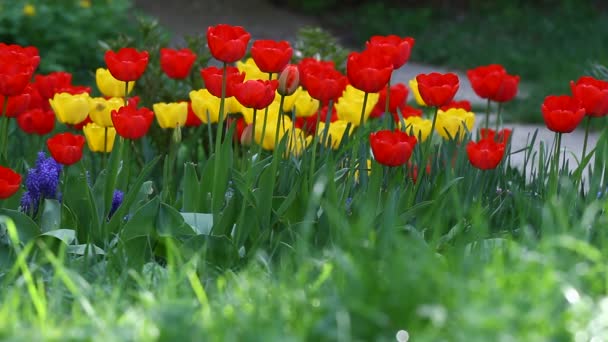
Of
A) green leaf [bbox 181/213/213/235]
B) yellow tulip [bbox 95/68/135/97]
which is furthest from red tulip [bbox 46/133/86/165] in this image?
yellow tulip [bbox 95/68/135/97]

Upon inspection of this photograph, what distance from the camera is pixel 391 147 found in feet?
8.34

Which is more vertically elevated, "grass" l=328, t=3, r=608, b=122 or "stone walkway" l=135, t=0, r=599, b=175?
"grass" l=328, t=3, r=608, b=122

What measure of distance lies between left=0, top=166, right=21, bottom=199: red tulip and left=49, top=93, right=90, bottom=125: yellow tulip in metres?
0.60

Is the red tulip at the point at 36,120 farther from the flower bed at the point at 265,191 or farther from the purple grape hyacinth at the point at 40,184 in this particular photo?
the purple grape hyacinth at the point at 40,184

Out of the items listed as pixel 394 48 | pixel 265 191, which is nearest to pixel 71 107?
pixel 265 191

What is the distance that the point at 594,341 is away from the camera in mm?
1910

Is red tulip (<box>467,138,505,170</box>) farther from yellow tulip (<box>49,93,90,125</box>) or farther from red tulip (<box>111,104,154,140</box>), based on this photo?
yellow tulip (<box>49,93,90,125</box>)

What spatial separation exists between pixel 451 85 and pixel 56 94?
116cm

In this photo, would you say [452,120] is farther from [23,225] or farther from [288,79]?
[23,225]

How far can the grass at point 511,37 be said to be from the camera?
7434 millimetres

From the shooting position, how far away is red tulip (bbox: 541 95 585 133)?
2.76 meters

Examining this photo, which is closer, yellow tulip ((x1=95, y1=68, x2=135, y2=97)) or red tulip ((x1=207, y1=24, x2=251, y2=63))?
red tulip ((x1=207, y1=24, x2=251, y2=63))

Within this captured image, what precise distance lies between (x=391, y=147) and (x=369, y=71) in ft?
0.68

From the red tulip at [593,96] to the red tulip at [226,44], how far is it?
0.93 metres
